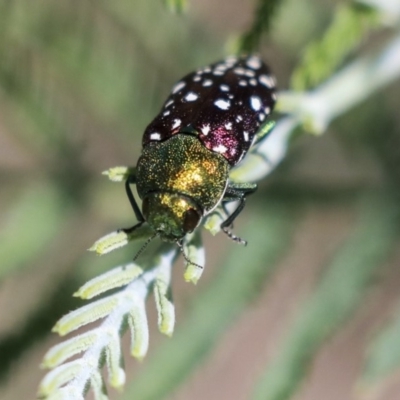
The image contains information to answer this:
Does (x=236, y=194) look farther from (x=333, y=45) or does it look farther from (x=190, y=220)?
(x=333, y=45)

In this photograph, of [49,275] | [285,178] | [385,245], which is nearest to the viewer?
[385,245]

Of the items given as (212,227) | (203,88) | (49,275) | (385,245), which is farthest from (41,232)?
(385,245)

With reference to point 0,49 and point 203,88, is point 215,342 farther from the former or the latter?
point 0,49

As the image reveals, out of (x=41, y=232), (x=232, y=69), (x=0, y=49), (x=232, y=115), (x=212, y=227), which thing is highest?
(x=0, y=49)

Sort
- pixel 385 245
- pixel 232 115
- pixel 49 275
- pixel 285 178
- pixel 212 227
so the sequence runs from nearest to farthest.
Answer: pixel 212 227 < pixel 232 115 < pixel 385 245 < pixel 49 275 < pixel 285 178

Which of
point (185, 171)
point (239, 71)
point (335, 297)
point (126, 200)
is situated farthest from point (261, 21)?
point (126, 200)

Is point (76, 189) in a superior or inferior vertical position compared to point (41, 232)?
superior

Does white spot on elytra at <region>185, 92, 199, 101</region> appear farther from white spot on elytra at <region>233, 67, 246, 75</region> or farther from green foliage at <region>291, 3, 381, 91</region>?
green foliage at <region>291, 3, 381, 91</region>

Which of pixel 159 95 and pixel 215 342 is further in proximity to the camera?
pixel 159 95
